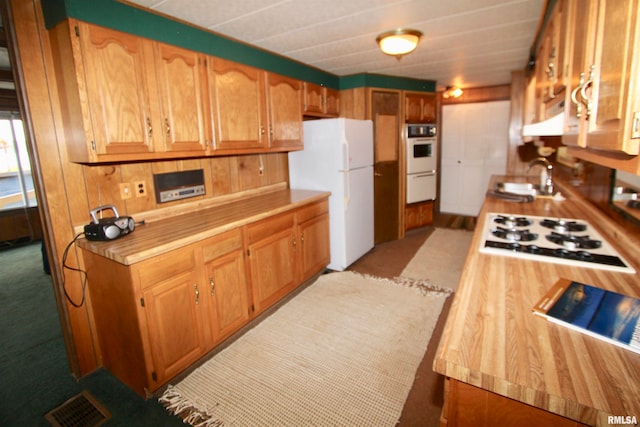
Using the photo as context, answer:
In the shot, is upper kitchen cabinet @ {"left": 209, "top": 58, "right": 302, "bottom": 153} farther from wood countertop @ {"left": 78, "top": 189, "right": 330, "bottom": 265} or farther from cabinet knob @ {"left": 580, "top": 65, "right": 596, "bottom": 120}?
cabinet knob @ {"left": 580, "top": 65, "right": 596, "bottom": 120}

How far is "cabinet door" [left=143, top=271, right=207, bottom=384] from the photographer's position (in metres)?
1.78

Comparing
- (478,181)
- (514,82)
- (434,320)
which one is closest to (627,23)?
(434,320)

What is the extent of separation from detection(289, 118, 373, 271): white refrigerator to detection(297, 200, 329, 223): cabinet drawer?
0.13 metres

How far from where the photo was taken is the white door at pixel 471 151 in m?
5.38

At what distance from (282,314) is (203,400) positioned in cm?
98

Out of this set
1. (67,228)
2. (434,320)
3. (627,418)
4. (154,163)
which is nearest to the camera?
(627,418)

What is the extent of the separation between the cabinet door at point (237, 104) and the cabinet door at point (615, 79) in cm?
219

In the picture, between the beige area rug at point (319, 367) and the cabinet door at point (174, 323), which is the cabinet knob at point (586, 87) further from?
the cabinet door at point (174, 323)

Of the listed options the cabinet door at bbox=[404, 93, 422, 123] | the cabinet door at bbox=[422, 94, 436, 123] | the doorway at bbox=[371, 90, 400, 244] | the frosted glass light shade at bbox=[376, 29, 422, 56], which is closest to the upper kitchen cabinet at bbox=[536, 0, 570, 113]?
the frosted glass light shade at bbox=[376, 29, 422, 56]

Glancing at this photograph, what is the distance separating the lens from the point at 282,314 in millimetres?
2740

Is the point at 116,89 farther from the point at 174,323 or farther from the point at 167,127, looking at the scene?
the point at 174,323

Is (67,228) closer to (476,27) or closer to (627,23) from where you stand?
(627,23)

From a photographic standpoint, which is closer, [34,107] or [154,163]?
[34,107]

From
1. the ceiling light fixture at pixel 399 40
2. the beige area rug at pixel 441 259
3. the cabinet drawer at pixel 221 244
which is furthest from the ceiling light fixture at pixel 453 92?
the cabinet drawer at pixel 221 244
